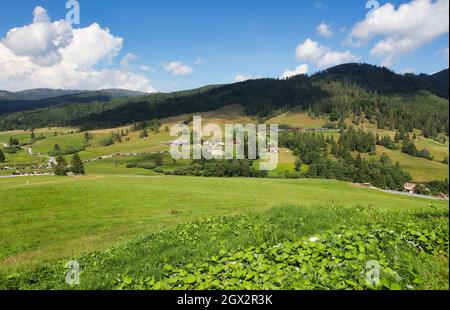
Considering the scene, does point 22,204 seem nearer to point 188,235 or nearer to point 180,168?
point 188,235

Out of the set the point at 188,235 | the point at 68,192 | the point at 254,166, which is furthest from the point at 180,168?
the point at 188,235

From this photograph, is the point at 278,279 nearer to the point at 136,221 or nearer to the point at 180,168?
the point at 136,221

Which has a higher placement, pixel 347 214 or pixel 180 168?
pixel 347 214

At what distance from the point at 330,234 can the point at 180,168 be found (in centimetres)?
14351

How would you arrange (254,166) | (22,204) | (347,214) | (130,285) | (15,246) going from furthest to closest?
(254,166), (22,204), (15,246), (347,214), (130,285)

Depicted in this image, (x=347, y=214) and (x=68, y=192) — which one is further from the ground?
(x=347, y=214)

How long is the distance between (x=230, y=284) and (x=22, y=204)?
38.3 m
